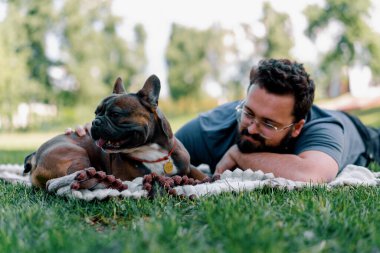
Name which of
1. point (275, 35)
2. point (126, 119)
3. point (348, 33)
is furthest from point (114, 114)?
point (275, 35)

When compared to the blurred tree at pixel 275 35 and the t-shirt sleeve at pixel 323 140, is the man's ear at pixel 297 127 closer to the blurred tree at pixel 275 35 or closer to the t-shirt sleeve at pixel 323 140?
the t-shirt sleeve at pixel 323 140

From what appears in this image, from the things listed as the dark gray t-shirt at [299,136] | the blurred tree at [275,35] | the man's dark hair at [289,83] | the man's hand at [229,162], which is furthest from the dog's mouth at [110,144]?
the blurred tree at [275,35]

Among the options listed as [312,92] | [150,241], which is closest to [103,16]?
[312,92]

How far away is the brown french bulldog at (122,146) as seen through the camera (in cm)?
325

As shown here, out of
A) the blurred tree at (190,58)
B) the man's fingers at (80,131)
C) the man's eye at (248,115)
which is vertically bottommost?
the blurred tree at (190,58)

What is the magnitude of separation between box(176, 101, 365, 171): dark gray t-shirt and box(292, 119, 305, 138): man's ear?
0.05 meters

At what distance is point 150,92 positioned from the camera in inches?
132

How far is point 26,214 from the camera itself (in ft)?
8.11

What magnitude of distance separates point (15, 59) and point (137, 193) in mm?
24612

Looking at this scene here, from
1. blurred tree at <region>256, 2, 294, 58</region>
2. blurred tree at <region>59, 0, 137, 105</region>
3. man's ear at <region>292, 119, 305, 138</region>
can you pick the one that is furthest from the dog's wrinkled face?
blurred tree at <region>256, 2, 294, 58</region>

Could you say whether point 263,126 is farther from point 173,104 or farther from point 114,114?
point 173,104

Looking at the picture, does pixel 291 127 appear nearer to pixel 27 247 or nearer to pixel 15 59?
pixel 27 247

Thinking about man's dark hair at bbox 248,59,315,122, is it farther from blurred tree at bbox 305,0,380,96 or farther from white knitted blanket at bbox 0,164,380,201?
blurred tree at bbox 305,0,380,96

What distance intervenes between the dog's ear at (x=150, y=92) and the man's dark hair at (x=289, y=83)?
111cm
